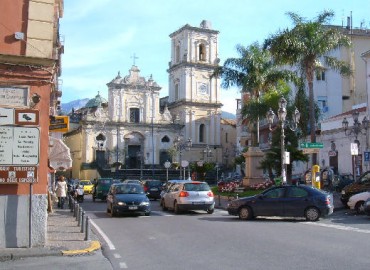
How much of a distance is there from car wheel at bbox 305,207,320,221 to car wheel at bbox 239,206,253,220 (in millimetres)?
2088

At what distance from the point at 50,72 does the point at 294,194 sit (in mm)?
10527

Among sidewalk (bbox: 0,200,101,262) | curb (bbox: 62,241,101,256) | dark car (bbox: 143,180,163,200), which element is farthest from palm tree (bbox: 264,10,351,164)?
curb (bbox: 62,241,101,256)

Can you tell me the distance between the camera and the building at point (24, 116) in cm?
1220

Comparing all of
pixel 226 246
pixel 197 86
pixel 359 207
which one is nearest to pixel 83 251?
pixel 226 246

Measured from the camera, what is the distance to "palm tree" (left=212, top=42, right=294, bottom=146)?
4000cm

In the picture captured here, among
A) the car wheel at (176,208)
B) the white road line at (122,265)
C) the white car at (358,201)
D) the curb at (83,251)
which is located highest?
the white car at (358,201)

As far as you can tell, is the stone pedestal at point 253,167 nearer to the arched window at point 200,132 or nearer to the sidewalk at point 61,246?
the sidewalk at point 61,246

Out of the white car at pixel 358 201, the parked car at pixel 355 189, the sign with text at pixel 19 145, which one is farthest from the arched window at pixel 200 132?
the sign with text at pixel 19 145

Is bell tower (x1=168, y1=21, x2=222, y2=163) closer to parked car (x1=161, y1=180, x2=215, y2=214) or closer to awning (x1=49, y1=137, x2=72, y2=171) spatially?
parked car (x1=161, y1=180, x2=215, y2=214)

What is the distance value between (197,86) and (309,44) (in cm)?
5527

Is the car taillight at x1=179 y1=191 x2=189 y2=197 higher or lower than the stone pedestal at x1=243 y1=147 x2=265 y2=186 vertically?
lower

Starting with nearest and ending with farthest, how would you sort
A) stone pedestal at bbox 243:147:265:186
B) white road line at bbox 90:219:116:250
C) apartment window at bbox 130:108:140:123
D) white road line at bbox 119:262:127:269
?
white road line at bbox 119:262:127:269 → white road line at bbox 90:219:116:250 → stone pedestal at bbox 243:147:265:186 → apartment window at bbox 130:108:140:123

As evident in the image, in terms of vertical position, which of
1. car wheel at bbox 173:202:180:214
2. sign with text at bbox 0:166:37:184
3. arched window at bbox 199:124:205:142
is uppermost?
arched window at bbox 199:124:205:142

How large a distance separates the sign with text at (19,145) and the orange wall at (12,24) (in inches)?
76.3
